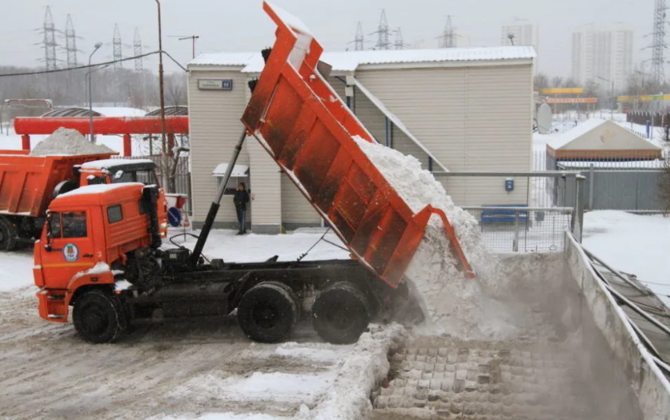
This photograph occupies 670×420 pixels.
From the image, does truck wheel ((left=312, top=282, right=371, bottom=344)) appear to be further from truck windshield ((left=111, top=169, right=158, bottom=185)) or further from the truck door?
truck windshield ((left=111, top=169, right=158, bottom=185))

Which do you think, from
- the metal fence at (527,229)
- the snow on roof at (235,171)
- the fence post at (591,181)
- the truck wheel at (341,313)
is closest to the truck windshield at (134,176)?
the snow on roof at (235,171)

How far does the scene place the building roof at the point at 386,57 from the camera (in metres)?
21.6

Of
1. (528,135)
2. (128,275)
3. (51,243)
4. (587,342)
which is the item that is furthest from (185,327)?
(528,135)

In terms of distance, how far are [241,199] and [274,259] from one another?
979 centimetres

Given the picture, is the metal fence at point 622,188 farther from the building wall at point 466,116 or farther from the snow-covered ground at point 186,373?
the snow-covered ground at point 186,373

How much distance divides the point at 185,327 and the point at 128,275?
1.45 meters

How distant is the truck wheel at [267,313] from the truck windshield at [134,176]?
8.93 metres

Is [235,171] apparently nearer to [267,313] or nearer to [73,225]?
[73,225]

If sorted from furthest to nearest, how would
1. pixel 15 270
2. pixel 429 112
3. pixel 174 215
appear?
1. pixel 429 112
2. pixel 174 215
3. pixel 15 270

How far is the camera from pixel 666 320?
8.48 meters

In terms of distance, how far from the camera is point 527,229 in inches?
487

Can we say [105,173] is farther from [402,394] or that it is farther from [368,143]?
[402,394]

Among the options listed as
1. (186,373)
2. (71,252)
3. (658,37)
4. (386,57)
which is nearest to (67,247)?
(71,252)

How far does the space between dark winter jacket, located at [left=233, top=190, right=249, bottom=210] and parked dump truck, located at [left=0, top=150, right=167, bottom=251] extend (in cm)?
278
